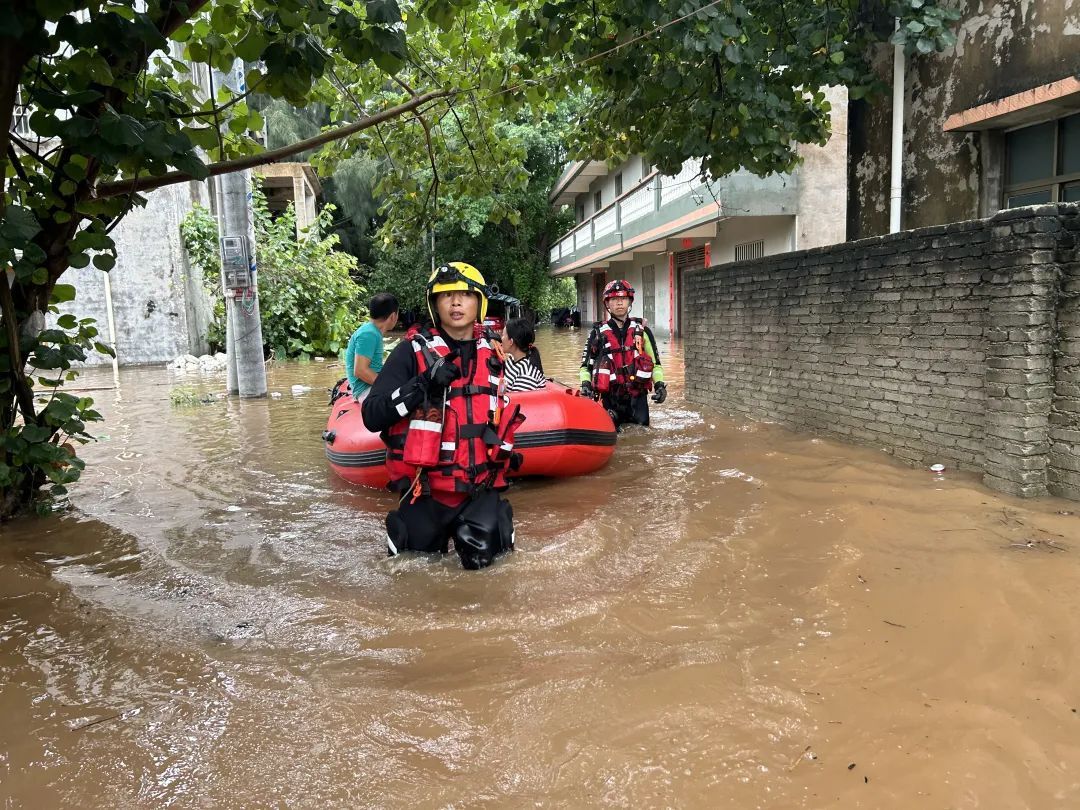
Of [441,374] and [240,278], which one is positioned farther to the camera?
[240,278]


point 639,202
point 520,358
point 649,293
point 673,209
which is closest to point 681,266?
point 649,293

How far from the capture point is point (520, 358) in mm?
6059

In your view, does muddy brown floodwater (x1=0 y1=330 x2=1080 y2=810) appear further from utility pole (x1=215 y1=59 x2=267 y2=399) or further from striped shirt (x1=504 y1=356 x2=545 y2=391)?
utility pole (x1=215 y1=59 x2=267 y2=399)

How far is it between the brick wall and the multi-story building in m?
1.55

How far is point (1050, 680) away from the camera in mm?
2475

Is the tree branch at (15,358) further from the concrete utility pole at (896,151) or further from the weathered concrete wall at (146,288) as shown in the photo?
the weathered concrete wall at (146,288)

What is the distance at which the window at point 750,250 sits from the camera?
1388 centimetres

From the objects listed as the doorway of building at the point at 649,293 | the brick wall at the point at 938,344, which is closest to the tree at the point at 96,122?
the brick wall at the point at 938,344

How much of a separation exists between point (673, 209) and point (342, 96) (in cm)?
932

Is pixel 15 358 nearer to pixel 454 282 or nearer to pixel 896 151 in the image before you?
pixel 454 282

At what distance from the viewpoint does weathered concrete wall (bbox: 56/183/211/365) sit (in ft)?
50.5

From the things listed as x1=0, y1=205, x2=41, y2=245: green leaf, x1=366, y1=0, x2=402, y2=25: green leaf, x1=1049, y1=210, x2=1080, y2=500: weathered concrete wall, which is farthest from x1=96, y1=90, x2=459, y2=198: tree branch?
x1=1049, y1=210, x2=1080, y2=500: weathered concrete wall

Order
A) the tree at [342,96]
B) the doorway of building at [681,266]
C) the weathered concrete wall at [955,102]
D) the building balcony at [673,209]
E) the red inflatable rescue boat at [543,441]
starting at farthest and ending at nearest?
Result: 1. the doorway of building at [681,266]
2. the building balcony at [673,209]
3. the weathered concrete wall at [955,102]
4. the red inflatable rescue boat at [543,441]
5. the tree at [342,96]

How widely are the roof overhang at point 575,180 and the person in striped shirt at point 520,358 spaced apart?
52.3 ft
